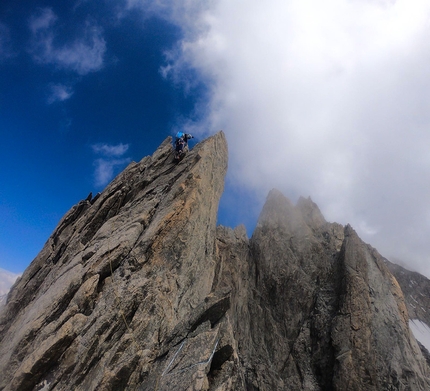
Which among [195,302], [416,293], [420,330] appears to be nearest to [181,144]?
[195,302]

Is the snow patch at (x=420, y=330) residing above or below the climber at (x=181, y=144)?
above

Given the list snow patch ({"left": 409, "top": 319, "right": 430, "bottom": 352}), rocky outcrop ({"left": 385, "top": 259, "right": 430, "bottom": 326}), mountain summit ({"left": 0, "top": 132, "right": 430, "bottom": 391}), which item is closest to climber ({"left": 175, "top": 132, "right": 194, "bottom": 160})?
mountain summit ({"left": 0, "top": 132, "right": 430, "bottom": 391})

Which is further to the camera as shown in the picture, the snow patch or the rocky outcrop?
the rocky outcrop

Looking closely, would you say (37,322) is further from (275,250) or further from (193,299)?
(275,250)

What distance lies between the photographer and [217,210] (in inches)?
1094

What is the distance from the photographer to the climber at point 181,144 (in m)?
29.0

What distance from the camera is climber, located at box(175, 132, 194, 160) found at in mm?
29034

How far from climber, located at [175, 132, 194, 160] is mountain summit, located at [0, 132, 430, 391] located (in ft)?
4.44

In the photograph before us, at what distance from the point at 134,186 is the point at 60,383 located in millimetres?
18706

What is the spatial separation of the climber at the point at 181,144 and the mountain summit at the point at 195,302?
1.35m

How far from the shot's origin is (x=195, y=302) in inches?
761

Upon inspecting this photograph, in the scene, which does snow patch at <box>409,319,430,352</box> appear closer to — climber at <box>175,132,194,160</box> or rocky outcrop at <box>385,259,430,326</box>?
rocky outcrop at <box>385,259,430,326</box>

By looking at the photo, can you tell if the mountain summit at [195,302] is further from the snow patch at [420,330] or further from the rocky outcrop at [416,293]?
the rocky outcrop at [416,293]

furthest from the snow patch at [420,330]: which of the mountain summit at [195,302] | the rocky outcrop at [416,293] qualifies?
the mountain summit at [195,302]
